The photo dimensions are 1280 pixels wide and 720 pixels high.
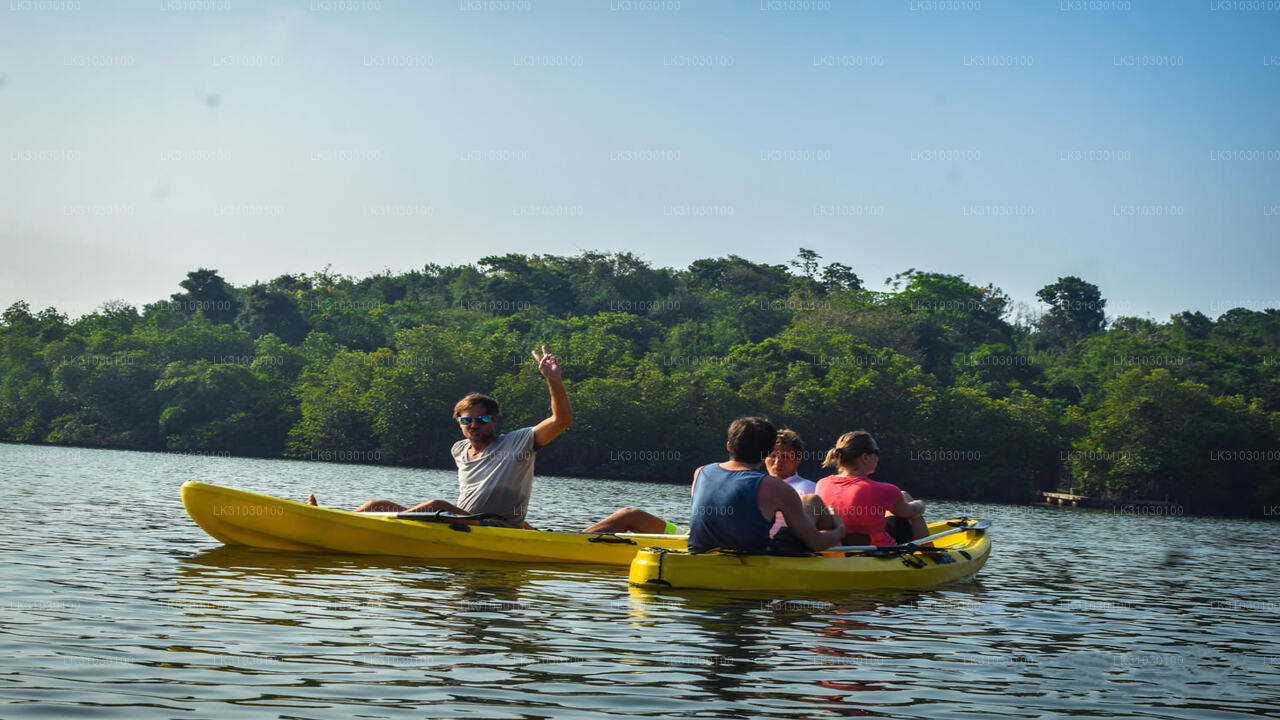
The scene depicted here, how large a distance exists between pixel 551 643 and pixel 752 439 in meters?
2.39

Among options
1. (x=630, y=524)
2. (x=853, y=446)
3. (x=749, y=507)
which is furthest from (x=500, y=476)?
(x=853, y=446)

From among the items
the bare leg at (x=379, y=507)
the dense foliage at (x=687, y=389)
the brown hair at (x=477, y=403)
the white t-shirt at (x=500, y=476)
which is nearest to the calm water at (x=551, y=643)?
the white t-shirt at (x=500, y=476)

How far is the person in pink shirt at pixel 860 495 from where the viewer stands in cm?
1010

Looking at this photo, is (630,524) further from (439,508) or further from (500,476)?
(439,508)

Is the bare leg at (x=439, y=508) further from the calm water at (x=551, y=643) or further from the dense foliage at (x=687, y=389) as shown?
the dense foliage at (x=687, y=389)

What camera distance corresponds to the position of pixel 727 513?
30.3 feet

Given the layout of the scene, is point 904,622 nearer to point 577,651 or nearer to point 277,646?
point 577,651

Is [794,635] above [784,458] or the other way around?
the other way around

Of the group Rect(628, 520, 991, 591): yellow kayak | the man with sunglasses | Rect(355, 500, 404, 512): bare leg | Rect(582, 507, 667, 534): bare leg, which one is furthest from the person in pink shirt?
Rect(355, 500, 404, 512): bare leg

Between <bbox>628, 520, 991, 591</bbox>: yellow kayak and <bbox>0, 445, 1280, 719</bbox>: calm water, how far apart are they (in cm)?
15

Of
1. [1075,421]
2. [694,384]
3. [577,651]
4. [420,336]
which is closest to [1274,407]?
[1075,421]

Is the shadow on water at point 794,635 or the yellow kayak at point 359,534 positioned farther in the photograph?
the yellow kayak at point 359,534

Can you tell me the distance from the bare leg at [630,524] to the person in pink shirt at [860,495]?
210 cm

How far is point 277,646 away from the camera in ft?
21.1
